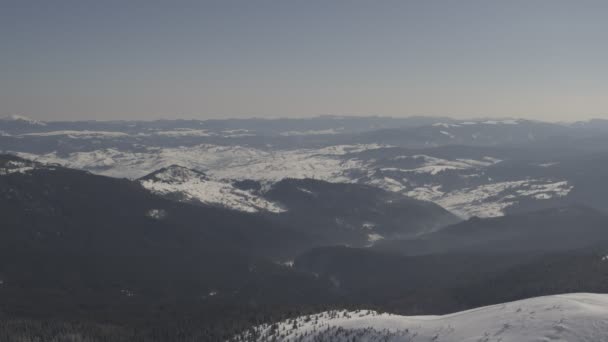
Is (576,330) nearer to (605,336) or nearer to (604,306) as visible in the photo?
(605,336)

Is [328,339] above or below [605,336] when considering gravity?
below

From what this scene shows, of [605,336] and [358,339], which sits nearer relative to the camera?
[605,336]

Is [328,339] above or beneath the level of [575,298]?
beneath

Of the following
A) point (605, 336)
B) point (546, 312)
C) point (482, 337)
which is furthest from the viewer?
point (546, 312)

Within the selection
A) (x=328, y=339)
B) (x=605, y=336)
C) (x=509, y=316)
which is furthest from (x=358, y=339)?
(x=605, y=336)

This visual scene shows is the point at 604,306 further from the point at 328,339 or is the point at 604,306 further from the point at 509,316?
the point at 328,339

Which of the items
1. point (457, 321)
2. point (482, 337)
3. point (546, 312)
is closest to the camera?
point (482, 337)

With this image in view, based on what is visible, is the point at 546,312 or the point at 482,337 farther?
the point at 546,312

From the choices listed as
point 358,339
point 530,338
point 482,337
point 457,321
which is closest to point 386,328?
point 358,339

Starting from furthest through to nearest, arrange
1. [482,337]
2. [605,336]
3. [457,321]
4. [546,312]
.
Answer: [457,321] → [546,312] → [482,337] → [605,336]
